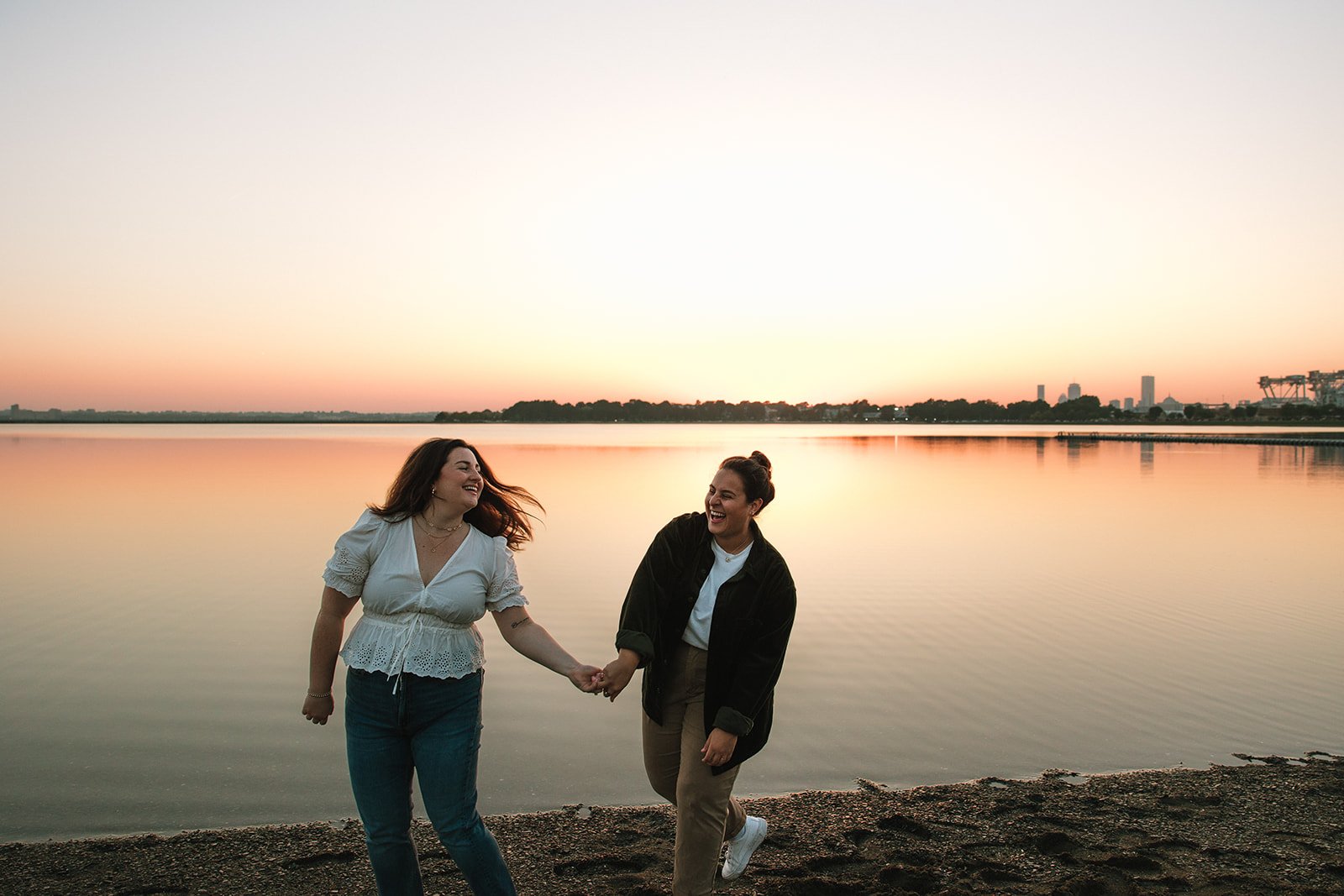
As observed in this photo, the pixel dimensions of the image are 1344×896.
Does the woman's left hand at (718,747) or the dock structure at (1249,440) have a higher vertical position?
the woman's left hand at (718,747)

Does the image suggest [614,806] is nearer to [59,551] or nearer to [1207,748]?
[1207,748]

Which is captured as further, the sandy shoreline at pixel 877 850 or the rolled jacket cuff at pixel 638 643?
the sandy shoreline at pixel 877 850

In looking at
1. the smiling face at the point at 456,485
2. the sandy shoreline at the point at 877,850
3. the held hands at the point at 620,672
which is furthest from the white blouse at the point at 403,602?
the sandy shoreline at the point at 877,850

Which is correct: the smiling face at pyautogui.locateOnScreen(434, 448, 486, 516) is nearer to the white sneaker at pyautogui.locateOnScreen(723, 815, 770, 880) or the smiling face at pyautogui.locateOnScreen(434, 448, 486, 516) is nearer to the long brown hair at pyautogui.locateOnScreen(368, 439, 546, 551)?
the long brown hair at pyautogui.locateOnScreen(368, 439, 546, 551)

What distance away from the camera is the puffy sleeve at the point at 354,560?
3357 mm

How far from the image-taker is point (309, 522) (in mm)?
19812

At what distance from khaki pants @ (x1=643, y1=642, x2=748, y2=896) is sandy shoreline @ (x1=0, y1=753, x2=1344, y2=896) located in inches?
25.1

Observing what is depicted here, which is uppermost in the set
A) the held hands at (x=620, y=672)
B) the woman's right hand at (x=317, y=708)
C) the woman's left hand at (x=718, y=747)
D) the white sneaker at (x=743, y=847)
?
the held hands at (x=620, y=672)

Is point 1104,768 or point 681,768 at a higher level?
point 681,768

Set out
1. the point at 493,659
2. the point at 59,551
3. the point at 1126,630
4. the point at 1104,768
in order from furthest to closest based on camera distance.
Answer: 1. the point at 59,551
2. the point at 1126,630
3. the point at 493,659
4. the point at 1104,768

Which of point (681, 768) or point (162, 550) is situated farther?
point (162, 550)

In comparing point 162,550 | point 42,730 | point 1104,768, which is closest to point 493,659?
point 42,730

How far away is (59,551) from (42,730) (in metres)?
10.2

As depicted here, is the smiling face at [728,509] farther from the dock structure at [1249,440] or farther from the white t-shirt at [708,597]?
the dock structure at [1249,440]
